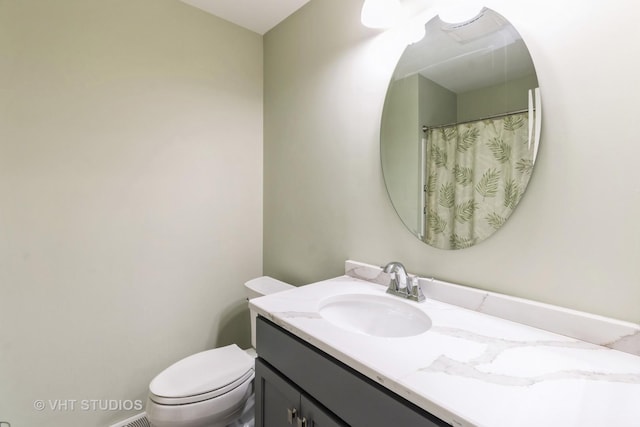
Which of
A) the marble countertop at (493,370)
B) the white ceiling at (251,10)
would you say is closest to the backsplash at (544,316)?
the marble countertop at (493,370)

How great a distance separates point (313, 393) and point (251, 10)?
79.6 inches

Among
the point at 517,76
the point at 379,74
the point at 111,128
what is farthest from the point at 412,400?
the point at 111,128

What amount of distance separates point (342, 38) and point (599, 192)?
49.6 inches

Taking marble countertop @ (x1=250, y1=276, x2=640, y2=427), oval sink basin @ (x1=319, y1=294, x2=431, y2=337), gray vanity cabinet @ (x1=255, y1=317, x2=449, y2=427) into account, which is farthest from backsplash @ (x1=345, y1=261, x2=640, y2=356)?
gray vanity cabinet @ (x1=255, y1=317, x2=449, y2=427)

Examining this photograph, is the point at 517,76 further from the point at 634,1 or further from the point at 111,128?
the point at 111,128

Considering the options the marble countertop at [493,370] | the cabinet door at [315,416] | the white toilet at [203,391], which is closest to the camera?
the marble countertop at [493,370]

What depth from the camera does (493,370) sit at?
65 cm

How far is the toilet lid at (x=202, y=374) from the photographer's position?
4.11ft

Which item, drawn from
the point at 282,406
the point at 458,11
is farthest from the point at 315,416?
the point at 458,11

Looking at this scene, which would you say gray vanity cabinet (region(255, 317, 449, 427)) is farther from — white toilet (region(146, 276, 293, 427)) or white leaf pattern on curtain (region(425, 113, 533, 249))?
white leaf pattern on curtain (region(425, 113, 533, 249))

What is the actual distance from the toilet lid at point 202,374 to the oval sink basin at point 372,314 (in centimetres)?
Result: 63

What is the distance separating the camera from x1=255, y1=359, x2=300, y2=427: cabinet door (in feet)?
2.92

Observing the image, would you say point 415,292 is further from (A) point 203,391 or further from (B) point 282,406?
(A) point 203,391

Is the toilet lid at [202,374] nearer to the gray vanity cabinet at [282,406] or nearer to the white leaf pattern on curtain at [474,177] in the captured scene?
the gray vanity cabinet at [282,406]
